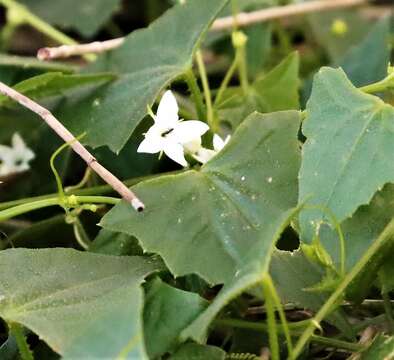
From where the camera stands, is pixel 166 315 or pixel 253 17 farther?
Result: pixel 253 17

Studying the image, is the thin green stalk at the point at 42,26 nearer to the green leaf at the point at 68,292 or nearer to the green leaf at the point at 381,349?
the green leaf at the point at 68,292

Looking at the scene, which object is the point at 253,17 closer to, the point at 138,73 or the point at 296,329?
the point at 138,73

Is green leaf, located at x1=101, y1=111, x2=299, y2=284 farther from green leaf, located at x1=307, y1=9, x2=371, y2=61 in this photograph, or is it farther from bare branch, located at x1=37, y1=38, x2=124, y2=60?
green leaf, located at x1=307, y1=9, x2=371, y2=61

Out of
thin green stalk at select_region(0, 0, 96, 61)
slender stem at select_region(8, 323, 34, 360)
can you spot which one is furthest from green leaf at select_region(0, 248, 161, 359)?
thin green stalk at select_region(0, 0, 96, 61)

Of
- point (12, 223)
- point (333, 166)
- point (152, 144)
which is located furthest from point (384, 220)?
point (12, 223)

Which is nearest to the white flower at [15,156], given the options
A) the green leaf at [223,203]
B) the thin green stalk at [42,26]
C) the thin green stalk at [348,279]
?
the thin green stalk at [42,26]

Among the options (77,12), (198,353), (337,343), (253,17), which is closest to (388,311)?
(337,343)
